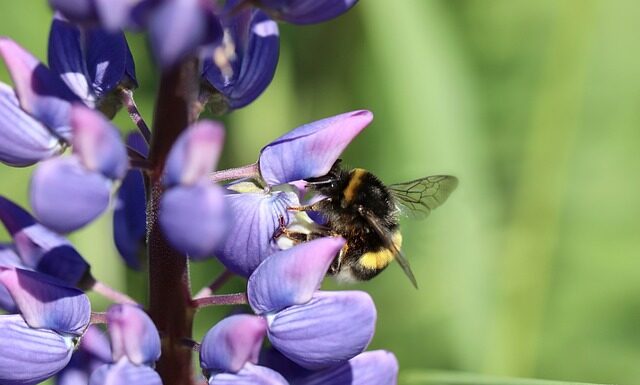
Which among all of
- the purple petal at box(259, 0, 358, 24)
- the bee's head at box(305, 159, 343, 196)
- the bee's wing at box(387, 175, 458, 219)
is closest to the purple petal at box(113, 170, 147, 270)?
the bee's head at box(305, 159, 343, 196)

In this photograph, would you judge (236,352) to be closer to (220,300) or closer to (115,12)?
(220,300)

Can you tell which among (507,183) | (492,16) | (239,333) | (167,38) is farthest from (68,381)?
(492,16)

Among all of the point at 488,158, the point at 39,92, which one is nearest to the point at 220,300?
the point at 39,92

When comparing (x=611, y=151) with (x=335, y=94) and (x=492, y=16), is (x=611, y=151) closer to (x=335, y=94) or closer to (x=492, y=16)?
(x=492, y=16)

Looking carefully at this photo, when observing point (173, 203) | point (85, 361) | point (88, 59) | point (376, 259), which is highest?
point (88, 59)

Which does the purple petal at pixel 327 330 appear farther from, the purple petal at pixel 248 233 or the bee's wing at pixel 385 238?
the bee's wing at pixel 385 238

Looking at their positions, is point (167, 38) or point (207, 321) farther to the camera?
point (207, 321)

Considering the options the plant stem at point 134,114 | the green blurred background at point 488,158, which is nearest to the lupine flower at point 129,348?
the plant stem at point 134,114

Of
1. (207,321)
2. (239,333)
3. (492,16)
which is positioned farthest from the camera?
(492,16)
